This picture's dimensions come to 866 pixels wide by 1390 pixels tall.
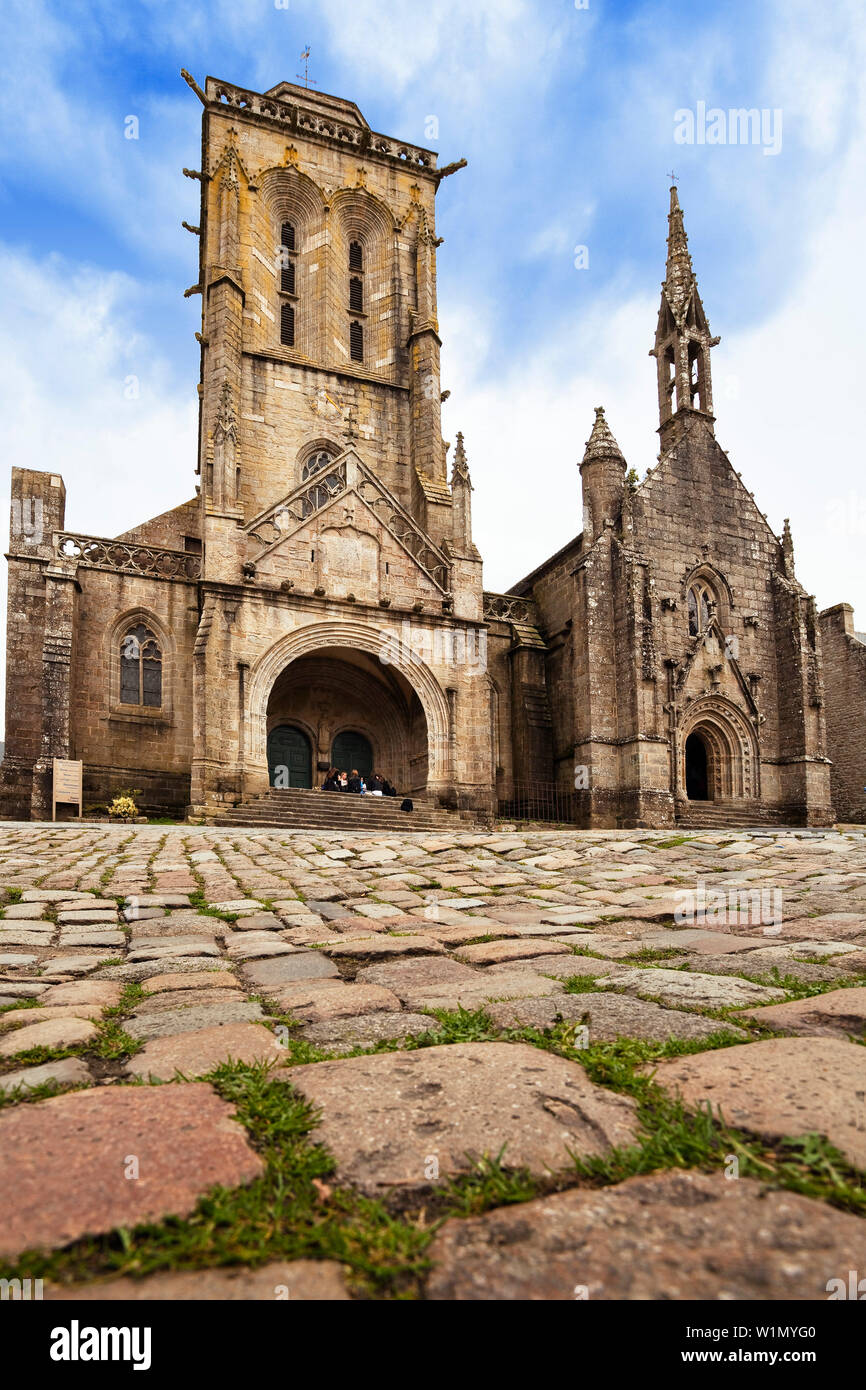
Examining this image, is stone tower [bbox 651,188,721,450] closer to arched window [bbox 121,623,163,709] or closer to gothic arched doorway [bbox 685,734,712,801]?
gothic arched doorway [bbox 685,734,712,801]

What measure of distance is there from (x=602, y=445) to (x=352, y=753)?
11033 mm

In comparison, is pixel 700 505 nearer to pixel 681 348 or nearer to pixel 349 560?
pixel 681 348

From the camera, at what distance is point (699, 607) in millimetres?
25656

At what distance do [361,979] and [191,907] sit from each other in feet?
9.90

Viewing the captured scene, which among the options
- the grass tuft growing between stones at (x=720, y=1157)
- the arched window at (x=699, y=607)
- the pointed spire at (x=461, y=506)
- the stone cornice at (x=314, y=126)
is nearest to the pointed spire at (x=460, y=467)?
the pointed spire at (x=461, y=506)

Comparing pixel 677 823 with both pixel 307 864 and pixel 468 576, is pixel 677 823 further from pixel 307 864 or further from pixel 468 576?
pixel 307 864

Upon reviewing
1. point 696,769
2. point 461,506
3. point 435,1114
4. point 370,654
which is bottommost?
point 435,1114

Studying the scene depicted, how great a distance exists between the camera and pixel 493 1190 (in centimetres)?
196

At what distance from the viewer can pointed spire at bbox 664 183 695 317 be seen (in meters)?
27.9

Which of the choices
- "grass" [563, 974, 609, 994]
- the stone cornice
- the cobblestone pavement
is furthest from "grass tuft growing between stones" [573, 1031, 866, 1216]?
the stone cornice

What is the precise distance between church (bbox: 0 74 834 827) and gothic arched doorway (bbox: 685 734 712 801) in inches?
4.7

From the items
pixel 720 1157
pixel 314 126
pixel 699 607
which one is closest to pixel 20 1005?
pixel 720 1157

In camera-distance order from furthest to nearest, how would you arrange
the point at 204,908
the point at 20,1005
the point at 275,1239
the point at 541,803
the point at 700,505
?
the point at 700,505 → the point at 541,803 → the point at 204,908 → the point at 20,1005 → the point at 275,1239

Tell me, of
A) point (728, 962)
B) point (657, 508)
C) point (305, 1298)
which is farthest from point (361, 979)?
point (657, 508)
